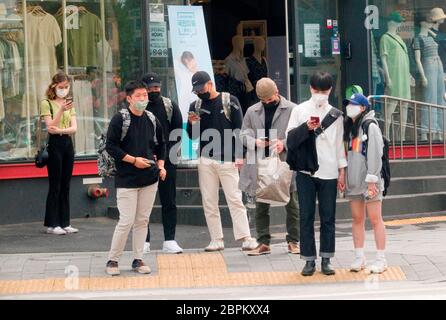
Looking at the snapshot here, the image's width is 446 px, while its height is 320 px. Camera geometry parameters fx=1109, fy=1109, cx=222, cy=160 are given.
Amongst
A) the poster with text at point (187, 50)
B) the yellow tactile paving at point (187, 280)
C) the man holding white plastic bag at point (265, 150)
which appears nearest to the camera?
the yellow tactile paving at point (187, 280)

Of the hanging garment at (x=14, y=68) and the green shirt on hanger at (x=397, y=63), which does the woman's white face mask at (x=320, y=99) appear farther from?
the green shirt on hanger at (x=397, y=63)

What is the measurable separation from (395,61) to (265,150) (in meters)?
6.89

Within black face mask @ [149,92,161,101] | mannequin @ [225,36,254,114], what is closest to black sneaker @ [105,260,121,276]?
black face mask @ [149,92,161,101]

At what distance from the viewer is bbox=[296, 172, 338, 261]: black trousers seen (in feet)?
38.3

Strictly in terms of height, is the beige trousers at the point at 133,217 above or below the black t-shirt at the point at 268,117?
below

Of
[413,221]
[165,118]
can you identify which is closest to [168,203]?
[165,118]

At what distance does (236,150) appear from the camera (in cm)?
1303

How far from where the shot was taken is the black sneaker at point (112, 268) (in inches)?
465

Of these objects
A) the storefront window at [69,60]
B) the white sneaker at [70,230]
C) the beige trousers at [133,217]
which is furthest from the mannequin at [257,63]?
the beige trousers at [133,217]

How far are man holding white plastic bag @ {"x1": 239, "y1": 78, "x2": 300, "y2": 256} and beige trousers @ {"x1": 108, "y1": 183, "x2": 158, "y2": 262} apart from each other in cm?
136

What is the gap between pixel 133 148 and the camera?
11.8m

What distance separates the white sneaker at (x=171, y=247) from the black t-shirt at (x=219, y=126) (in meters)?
1.12
